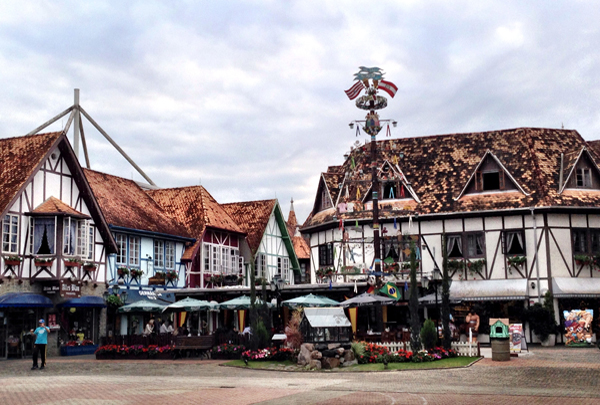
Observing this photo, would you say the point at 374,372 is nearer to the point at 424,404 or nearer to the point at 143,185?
the point at 424,404

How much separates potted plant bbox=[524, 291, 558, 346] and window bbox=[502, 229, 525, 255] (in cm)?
300

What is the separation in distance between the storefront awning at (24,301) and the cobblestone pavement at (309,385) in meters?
4.65

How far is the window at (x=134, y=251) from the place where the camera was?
38875 mm

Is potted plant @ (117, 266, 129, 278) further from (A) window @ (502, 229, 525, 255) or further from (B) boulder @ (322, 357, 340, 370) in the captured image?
(A) window @ (502, 229, 525, 255)

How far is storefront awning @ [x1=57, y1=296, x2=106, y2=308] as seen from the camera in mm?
32844

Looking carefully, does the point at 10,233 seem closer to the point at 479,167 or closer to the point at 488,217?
the point at 488,217

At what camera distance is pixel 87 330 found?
35.5 m

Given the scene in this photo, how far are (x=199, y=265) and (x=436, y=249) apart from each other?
14.6 m

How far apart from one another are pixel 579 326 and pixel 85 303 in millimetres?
22344

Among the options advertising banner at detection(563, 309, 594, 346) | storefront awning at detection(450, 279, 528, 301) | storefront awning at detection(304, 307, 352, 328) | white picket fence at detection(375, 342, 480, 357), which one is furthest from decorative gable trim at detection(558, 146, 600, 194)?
storefront awning at detection(304, 307, 352, 328)

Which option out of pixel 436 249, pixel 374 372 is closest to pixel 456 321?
pixel 436 249

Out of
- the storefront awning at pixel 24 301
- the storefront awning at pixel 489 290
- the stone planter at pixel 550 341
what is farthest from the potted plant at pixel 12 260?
the stone planter at pixel 550 341

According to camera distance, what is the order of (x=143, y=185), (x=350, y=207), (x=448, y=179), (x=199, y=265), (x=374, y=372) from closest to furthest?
(x=374, y=372) → (x=350, y=207) → (x=448, y=179) → (x=199, y=265) → (x=143, y=185)

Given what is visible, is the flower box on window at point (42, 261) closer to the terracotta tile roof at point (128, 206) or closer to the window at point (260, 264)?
the terracotta tile roof at point (128, 206)
